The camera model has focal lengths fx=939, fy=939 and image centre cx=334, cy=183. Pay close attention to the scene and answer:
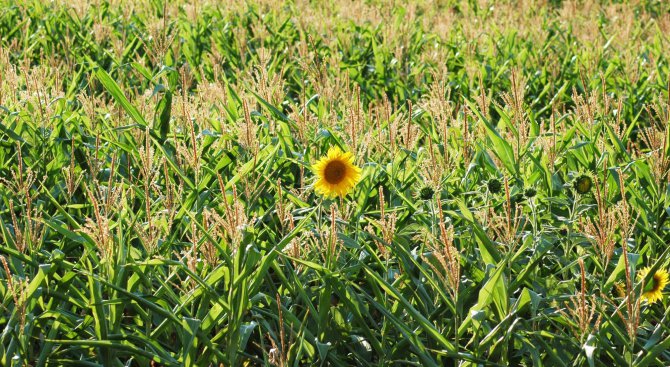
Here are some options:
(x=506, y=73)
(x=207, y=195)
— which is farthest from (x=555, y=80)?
(x=207, y=195)

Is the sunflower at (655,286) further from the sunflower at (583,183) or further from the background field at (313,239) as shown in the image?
the sunflower at (583,183)

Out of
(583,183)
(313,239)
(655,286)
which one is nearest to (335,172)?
(313,239)

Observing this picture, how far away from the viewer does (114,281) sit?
91.8 inches

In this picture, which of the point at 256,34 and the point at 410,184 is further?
the point at 256,34

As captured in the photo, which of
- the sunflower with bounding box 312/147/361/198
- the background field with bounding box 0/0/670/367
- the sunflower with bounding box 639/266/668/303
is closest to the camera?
the background field with bounding box 0/0/670/367

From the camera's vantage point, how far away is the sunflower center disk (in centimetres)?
261

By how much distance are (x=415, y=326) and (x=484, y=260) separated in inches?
10.2

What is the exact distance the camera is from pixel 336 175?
2617mm

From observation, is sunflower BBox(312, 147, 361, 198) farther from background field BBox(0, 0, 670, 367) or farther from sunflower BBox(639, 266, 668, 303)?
sunflower BBox(639, 266, 668, 303)

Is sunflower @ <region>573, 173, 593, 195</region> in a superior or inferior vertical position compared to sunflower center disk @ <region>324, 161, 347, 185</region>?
inferior

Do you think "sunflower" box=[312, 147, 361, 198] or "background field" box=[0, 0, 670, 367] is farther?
"sunflower" box=[312, 147, 361, 198]

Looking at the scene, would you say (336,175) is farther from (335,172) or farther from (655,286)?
(655,286)

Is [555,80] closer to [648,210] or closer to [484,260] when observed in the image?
[648,210]

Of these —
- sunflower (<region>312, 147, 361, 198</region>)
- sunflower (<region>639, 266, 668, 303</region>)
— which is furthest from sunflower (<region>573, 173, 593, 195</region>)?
sunflower (<region>312, 147, 361, 198</region>)
